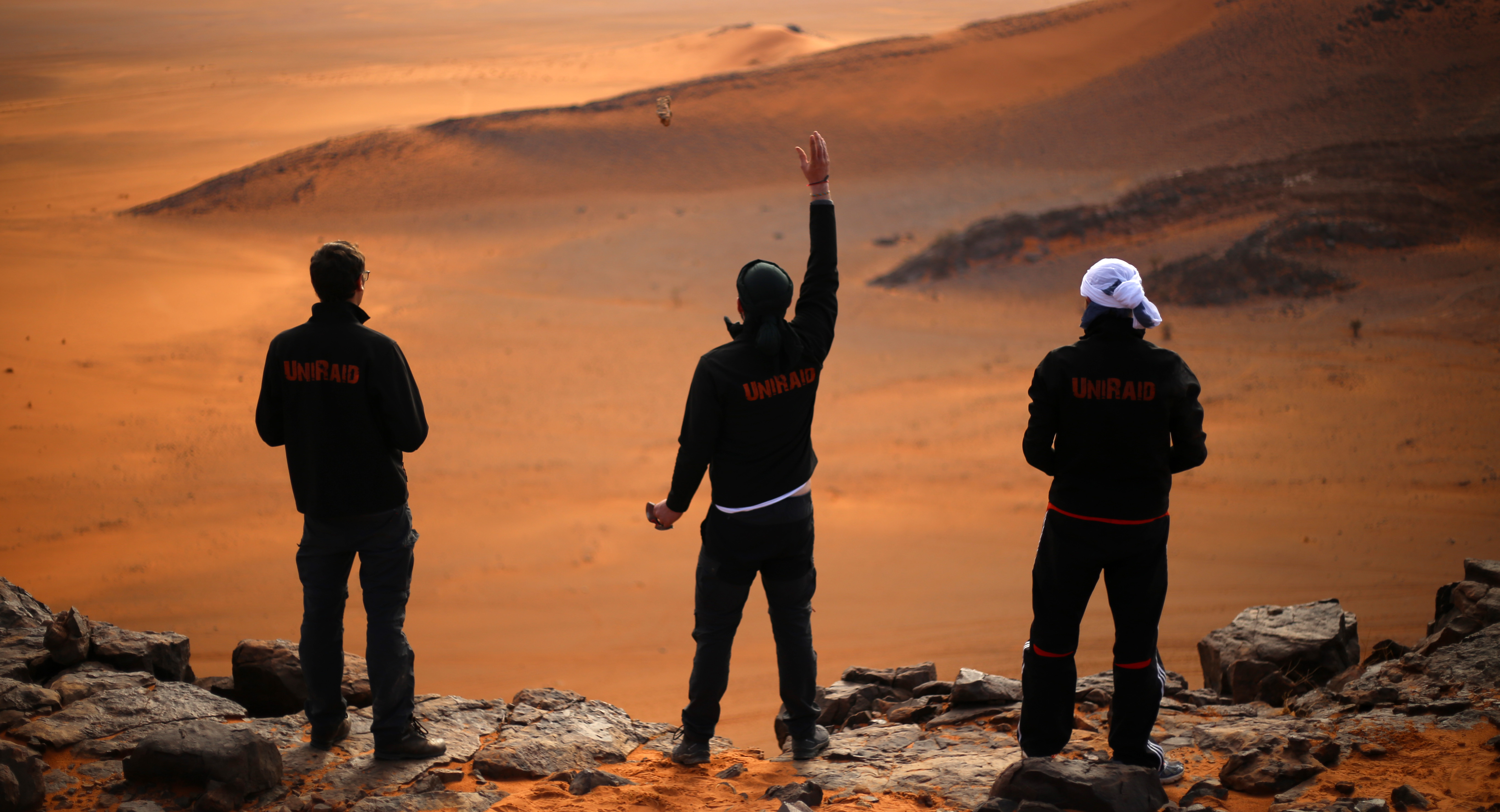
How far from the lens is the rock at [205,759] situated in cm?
354

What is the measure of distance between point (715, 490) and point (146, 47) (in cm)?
1135

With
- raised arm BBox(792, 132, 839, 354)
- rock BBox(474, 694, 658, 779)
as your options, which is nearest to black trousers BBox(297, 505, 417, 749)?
rock BBox(474, 694, 658, 779)

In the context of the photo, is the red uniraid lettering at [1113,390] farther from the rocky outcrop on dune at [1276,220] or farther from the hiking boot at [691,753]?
the rocky outcrop on dune at [1276,220]

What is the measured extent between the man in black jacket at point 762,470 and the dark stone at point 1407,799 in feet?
6.57

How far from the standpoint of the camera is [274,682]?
466cm

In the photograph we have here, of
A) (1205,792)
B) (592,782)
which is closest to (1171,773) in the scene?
(1205,792)

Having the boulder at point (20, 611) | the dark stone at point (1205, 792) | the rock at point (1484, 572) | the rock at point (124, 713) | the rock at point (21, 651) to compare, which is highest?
the rock at point (1484, 572)

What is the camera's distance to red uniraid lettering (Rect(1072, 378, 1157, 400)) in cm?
333

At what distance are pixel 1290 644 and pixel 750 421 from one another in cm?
339

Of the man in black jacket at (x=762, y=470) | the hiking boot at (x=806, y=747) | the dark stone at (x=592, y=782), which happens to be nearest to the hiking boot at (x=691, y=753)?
the man in black jacket at (x=762, y=470)

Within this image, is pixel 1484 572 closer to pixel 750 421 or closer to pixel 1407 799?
pixel 1407 799

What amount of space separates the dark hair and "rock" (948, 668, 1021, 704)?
10.4ft

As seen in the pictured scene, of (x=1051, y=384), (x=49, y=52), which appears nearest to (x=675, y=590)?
(x=1051, y=384)

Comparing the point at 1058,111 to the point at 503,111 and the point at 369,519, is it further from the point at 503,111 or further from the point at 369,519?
the point at 369,519
